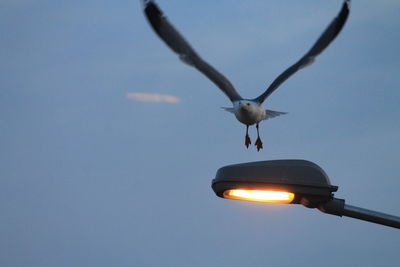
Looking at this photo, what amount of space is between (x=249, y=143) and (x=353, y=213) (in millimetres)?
12024

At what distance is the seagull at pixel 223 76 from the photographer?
1309cm

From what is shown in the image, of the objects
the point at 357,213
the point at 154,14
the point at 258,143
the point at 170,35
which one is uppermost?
the point at 154,14

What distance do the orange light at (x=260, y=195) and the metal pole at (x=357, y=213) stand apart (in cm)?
19

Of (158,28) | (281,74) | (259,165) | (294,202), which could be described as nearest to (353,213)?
(294,202)

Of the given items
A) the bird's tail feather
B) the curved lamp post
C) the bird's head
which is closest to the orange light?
the curved lamp post

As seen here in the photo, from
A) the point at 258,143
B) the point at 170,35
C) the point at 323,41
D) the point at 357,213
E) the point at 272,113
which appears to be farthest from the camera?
the point at 258,143

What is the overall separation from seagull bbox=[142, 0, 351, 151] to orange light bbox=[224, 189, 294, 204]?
30.8 feet

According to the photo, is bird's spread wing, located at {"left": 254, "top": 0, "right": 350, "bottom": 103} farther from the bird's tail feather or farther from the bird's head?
the bird's tail feather

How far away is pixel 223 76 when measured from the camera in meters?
14.9

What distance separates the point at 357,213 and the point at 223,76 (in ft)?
38.2

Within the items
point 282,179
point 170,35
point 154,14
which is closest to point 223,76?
point 170,35

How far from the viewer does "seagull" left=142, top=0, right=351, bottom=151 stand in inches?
516

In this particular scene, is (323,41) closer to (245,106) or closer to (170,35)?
(245,106)

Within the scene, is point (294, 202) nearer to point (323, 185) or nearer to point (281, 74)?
point (323, 185)
